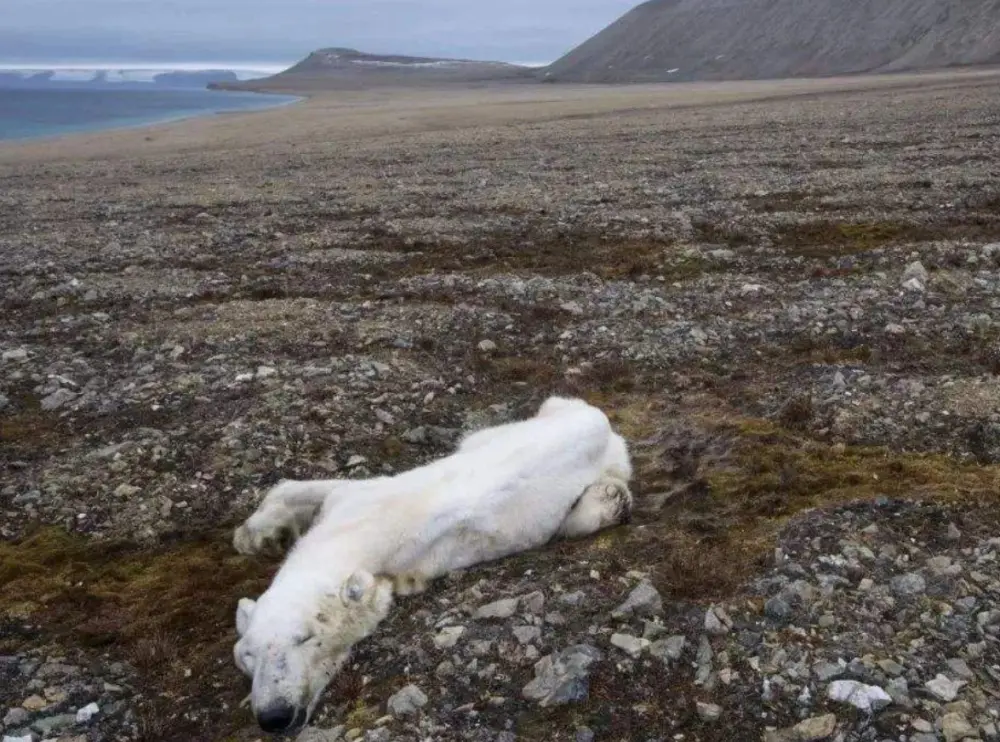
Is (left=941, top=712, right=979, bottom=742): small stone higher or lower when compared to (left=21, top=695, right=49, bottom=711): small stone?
higher

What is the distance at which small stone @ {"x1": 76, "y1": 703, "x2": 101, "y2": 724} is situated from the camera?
4.51 meters

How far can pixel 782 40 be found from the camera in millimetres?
95375

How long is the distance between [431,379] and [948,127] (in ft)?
66.4

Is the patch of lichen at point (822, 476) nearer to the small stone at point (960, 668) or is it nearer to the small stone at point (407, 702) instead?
the small stone at point (960, 668)

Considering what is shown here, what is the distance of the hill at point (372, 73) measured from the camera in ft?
414

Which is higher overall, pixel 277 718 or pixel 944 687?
pixel 944 687

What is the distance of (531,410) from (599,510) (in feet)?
6.95

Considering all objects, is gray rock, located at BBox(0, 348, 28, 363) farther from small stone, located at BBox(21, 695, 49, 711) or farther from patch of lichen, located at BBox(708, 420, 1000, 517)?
patch of lichen, located at BBox(708, 420, 1000, 517)

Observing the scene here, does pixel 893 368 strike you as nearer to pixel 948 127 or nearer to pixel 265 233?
pixel 265 233

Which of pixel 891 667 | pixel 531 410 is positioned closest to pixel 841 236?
pixel 531 410

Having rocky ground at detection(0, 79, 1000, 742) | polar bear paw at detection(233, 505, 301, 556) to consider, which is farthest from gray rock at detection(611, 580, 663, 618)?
polar bear paw at detection(233, 505, 301, 556)

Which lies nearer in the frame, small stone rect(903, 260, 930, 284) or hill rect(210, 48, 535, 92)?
small stone rect(903, 260, 930, 284)

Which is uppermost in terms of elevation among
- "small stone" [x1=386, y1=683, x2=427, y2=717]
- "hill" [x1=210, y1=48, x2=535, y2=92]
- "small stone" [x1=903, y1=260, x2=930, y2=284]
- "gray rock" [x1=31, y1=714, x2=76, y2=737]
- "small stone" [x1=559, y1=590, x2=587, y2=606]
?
"hill" [x1=210, y1=48, x2=535, y2=92]

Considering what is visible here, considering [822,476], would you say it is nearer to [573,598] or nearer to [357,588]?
[573,598]
